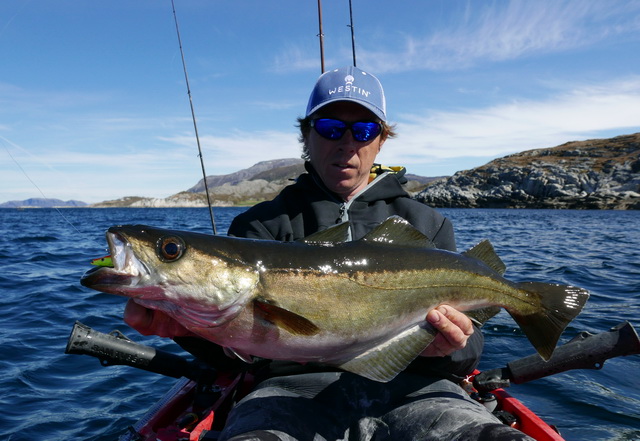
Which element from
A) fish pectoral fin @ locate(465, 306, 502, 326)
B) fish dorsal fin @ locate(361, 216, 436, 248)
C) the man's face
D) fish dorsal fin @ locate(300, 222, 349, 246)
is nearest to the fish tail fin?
fish pectoral fin @ locate(465, 306, 502, 326)

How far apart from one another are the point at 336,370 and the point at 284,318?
1288mm

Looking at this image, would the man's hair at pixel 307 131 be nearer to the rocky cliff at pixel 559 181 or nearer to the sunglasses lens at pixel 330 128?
the sunglasses lens at pixel 330 128

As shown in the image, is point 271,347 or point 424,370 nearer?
point 271,347

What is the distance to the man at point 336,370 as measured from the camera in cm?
324

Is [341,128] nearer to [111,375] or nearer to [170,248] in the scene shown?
[170,248]

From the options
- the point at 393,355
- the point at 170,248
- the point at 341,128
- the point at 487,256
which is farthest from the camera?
the point at 341,128

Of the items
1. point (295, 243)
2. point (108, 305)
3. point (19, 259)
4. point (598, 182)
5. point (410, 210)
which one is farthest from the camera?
point (598, 182)

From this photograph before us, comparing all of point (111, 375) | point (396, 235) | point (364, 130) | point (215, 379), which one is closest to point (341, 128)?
point (364, 130)

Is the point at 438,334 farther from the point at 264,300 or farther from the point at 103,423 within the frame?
the point at 103,423

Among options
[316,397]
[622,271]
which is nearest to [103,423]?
[316,397]

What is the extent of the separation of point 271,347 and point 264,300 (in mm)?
319

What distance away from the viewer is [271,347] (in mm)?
2902

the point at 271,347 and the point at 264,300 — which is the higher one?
the point at 264,300

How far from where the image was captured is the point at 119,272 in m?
2.64
